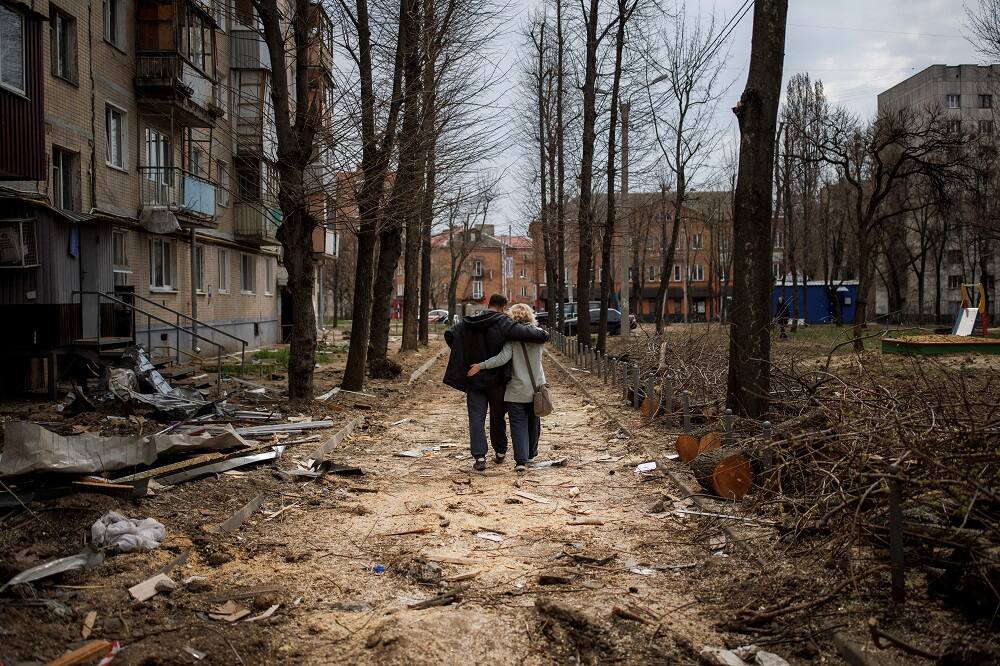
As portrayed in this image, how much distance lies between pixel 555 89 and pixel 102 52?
1845 centimetres

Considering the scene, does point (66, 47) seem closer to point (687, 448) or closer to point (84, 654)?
point (687, 448)

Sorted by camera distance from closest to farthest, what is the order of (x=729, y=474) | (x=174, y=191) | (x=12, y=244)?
→ (x=729, y=474) → (x=12, y=244) → (x=174, y=191)

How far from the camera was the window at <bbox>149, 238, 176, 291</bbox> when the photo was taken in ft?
75.0

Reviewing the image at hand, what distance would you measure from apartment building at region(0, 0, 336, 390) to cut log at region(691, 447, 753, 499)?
8.75 metres

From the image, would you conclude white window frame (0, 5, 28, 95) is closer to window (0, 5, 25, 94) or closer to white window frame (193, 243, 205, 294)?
window (0, 5, 25, 94)

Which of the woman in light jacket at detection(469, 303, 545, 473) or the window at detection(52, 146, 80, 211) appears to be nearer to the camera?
the woman in light jacket at detection(469, 303, 545, 473)

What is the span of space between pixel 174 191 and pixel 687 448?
59.0 ft

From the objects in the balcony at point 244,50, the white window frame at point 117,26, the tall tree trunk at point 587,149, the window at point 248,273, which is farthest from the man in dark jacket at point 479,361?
the window at point 248,273

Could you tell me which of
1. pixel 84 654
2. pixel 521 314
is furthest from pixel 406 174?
pixel 84 654

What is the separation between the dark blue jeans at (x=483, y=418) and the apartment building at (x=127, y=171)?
5.89m

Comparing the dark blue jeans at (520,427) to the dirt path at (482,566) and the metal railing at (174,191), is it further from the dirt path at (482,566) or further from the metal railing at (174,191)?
the metal railing at (174,191)

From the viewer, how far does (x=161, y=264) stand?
23547 mm

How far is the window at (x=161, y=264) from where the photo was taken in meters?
22.9

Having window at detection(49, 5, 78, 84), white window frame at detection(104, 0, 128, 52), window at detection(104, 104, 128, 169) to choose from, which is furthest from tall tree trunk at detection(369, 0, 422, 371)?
white window frame at detection(104, 0, 128, 52)
